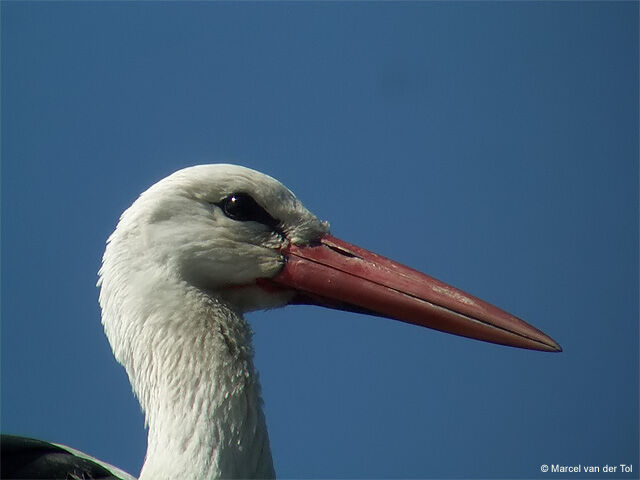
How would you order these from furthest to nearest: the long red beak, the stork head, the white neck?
the long red beak → the stork head → the white neck

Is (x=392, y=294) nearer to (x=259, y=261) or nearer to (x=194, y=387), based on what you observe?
(x=259, y=261)

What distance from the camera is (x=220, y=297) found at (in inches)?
105

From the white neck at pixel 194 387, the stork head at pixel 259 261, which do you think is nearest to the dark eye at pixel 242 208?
the stork head at pixel 259 261

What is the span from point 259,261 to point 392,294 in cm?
44

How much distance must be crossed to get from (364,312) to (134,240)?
2.58 feet

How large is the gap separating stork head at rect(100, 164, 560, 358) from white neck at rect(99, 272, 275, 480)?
0.08m

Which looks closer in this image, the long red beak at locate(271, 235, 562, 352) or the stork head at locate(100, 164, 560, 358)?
the stork head at locate(100, 164, 560, 358)

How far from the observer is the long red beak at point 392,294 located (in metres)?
2.69

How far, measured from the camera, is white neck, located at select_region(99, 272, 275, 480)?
235 cm

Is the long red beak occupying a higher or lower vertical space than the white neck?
higher

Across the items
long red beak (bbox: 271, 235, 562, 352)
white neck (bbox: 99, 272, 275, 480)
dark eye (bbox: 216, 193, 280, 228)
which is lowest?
white neck (bbox: 99, 272, 275, 480)

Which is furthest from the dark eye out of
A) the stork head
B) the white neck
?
the white neck

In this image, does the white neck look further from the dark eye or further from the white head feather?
the dark eye

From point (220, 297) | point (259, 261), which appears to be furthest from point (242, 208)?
point (220, 297)
